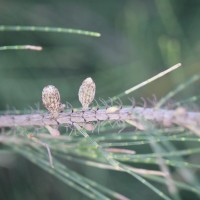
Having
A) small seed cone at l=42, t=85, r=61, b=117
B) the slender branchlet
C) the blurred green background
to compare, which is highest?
the blurred green background

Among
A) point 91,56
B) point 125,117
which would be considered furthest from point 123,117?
point 91,56

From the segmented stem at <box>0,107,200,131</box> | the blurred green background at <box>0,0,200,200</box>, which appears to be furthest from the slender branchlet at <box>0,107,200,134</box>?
the blurred green background at <box>0,0,200,200</box>

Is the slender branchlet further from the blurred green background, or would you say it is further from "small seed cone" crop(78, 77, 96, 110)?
the blurred green background

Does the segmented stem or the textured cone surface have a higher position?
the textured cone surface

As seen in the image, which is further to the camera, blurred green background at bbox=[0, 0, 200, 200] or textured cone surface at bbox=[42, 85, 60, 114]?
blurred green background at bbox=[0, 0, 200, 200]

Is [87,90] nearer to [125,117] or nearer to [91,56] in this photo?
[125,117]

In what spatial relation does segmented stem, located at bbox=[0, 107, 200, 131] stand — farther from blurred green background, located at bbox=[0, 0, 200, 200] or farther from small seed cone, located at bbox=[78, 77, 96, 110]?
blurred green background, located at bbox=[0, 0, 200, 200]
